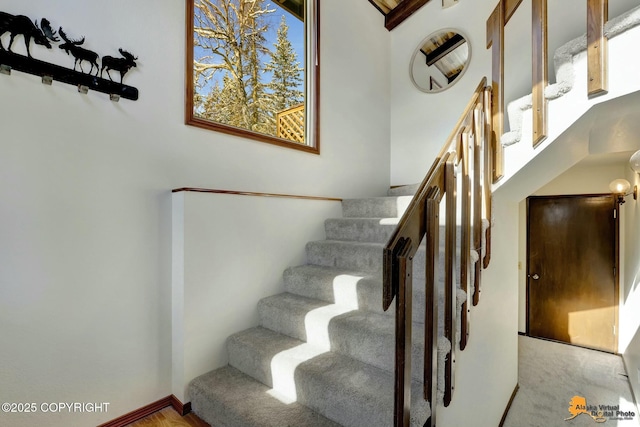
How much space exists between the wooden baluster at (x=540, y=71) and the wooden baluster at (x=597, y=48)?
226mm

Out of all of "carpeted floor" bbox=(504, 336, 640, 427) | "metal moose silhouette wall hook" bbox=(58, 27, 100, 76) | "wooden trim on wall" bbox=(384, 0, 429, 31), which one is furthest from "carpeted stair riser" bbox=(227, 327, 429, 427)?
"wooden trim on wall" bbox=(384, 0, 429, 31)

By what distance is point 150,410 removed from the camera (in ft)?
5.68

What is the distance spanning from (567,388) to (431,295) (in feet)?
10.5

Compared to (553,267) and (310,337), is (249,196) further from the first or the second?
(553,267)

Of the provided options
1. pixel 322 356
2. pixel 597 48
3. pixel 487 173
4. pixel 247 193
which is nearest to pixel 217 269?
pixel 247 193

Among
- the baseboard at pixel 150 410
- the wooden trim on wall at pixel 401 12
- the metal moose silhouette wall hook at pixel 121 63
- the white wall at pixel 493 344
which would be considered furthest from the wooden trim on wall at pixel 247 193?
the wooden trim on wall at pixel 401 12

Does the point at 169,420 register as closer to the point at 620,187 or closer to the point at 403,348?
the point at 403,348

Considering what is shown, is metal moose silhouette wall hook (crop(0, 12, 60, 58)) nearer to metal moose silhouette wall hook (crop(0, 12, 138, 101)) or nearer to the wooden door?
metal moose silhouette wall hook (crop(0, 12, 138, 101))

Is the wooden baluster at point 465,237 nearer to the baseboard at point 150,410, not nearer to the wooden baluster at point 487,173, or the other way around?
the wooden baluster at point 487,173

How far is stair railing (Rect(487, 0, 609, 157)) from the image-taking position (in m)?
1.39

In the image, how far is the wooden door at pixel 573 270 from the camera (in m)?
3.85

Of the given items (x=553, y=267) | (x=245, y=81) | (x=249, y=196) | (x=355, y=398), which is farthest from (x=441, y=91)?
(x=355, y=398)

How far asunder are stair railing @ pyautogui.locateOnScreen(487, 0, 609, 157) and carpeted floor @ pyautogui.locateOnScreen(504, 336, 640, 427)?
7.44ft

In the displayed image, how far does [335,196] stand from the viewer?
3.04 m
